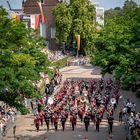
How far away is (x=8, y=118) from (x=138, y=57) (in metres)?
10.4

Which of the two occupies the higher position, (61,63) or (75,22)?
(75,22)

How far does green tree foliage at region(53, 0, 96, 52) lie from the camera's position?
8062 centimetres

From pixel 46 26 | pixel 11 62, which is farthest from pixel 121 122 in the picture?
pixel 46 26

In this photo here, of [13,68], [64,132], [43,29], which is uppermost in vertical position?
[43,29]

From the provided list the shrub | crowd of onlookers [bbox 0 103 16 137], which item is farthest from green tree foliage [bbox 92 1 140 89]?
the shrub

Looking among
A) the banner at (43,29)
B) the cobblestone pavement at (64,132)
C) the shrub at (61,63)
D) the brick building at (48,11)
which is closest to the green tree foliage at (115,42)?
the cobblestone pavement at (64,132)

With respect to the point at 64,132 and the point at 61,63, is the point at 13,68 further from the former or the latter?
the point at 61,63

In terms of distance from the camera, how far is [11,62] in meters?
27.0

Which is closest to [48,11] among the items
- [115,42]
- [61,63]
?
[61,63]

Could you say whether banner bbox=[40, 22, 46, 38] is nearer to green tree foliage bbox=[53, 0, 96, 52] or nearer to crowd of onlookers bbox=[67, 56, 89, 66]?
green tree foliage bbox=[53, 0, 96, 52]

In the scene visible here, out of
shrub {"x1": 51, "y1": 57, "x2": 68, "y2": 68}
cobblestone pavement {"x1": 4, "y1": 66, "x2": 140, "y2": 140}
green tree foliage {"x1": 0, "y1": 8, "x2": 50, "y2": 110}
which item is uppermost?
green tree foliage {"x1": 0, "y1": 8, "x2": 50, "y2": 110}

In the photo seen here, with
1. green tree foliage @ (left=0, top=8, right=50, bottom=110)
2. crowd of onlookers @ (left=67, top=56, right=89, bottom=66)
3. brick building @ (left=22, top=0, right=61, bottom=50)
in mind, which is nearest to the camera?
green tree foliage @ (left=0, top=8, right=50, bottom=110)

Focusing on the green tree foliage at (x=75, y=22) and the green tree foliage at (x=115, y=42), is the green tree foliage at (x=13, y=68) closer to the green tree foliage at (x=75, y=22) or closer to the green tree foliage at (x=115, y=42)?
the green tree foliage at (x=115, y=42)

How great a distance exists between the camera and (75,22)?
266 ft
